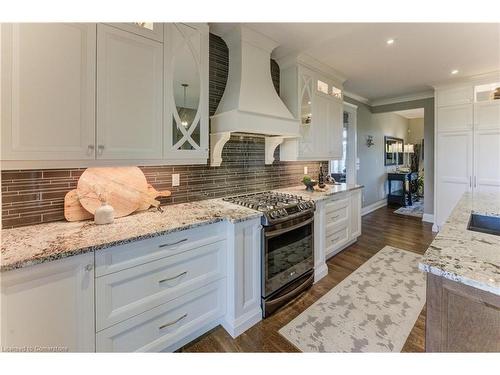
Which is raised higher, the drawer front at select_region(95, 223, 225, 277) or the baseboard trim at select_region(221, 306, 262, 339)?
the drawer front at select_region(95, 223, 225, 277)

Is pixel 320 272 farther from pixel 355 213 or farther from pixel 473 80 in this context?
pixel 473 80

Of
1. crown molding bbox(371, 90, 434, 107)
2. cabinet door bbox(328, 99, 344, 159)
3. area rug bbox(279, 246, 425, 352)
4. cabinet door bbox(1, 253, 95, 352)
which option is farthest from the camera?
crown molding bbox(371, 90, 434, 107)

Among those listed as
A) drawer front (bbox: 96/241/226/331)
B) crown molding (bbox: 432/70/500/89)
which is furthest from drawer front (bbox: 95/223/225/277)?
crown molding (bbox: 432/70/500/89)

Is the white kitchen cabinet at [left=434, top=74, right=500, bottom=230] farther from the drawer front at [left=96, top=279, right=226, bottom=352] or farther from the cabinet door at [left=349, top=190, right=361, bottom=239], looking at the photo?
the drawer front at [left=96, top=279, right=226, bottom=352]

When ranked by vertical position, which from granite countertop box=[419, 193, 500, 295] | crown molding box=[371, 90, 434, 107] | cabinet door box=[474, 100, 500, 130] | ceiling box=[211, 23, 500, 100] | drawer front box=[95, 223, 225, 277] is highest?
crown molding box=[371, 90, 434, 107]

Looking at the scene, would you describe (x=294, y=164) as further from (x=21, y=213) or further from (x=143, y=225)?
(x=21, y=213)

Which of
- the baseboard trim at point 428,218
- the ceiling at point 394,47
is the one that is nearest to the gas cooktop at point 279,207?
the ceiling at point 394,47

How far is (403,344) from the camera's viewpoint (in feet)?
5.45

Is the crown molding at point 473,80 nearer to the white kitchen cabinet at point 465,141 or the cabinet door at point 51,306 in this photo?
the white kitchen cabinet at point 465,141

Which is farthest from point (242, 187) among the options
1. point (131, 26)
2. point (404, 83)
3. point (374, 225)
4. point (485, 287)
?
point (404, 83)

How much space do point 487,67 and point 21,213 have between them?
18.3ft

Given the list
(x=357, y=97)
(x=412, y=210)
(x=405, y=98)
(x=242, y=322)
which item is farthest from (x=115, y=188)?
(x=412, y=210)

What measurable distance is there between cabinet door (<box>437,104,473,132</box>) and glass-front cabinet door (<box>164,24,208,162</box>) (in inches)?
169

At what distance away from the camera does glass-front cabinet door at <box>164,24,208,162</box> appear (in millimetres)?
1778
